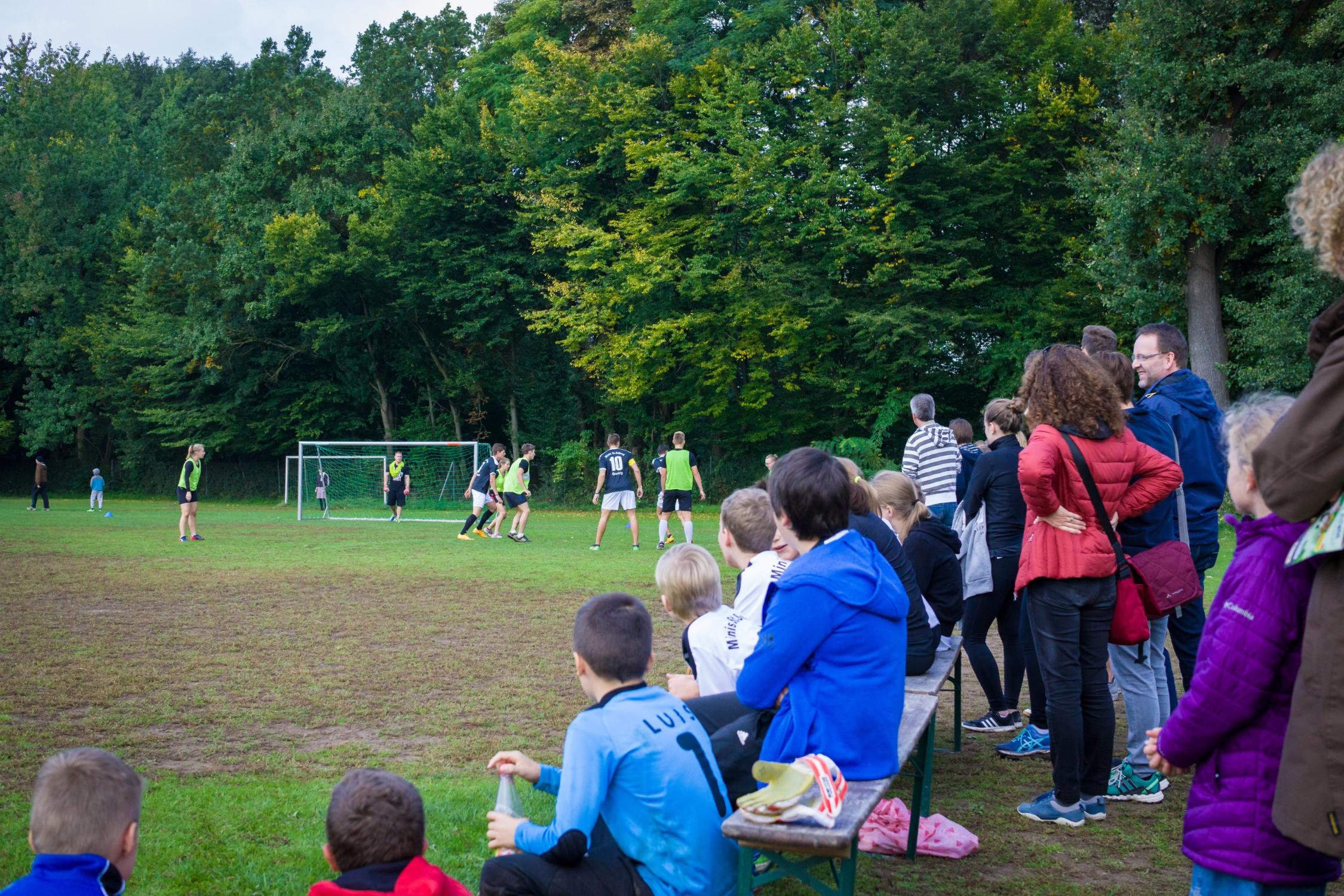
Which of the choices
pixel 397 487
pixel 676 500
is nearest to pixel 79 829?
pixel 676 500

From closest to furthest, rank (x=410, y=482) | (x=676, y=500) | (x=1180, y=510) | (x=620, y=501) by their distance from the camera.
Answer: (x=1180, y=510)
(x=676, y=500)
(x=620, y=501)
(x=410, y=482)

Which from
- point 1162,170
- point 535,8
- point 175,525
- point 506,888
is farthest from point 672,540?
point 535,8

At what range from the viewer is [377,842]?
2.52 metres

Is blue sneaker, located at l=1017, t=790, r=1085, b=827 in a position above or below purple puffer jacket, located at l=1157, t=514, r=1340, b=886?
below

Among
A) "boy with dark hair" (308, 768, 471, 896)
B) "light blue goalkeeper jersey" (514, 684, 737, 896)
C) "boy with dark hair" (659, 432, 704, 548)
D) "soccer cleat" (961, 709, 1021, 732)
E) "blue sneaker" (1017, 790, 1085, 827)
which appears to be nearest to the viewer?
"boy with dark hair" (308, 768, 471, 896)

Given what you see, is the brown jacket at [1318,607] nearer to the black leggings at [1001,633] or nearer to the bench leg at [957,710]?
the bench leg at [957,710]

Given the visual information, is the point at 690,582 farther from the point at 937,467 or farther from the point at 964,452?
the point at 937,467

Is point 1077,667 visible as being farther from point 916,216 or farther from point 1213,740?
point 916,216

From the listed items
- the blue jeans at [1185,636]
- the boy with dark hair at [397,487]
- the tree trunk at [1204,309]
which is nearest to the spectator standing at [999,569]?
the blue jeans at [1185,636]

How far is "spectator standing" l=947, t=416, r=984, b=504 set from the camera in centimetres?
818

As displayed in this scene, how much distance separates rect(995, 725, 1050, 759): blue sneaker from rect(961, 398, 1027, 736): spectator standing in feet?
0.15

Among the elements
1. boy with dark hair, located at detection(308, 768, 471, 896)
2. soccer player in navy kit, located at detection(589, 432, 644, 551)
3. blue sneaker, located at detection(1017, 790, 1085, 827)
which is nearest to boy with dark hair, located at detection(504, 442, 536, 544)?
soccer player in navy kit, located at detection(589, 432, 644, 551)

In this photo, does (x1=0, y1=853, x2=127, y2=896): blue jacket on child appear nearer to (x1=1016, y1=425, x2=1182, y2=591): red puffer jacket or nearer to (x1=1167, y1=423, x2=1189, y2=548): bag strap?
(x1=1016, y1=425, x2=1182, y2=591): red puffer jacket

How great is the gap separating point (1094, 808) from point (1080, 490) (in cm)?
146
